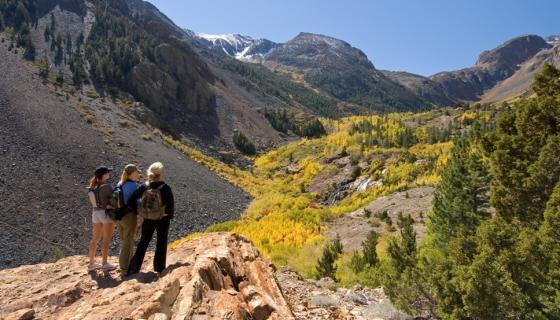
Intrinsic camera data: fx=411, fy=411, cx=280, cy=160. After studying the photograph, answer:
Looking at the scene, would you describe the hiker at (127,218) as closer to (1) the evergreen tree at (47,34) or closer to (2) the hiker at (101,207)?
(2) the hiker at (101,207)

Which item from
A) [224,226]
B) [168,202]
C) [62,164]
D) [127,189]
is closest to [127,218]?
[127,189]

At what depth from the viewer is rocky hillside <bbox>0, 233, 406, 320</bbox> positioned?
538cm

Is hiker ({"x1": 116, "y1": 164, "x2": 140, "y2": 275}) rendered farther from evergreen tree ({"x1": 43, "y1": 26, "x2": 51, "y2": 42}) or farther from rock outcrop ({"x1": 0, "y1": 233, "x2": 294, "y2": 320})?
evergreen tree ({"x1": 43, "y1": 26, "x2": 51, "y2": 42})

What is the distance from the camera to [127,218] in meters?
7.16

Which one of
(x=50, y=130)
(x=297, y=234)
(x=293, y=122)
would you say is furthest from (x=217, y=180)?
(x=293, y=122)

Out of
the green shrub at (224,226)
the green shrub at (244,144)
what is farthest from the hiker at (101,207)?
the green shrub at (244,144)

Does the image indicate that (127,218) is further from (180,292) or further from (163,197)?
(180,292)

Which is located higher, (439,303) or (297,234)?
(439,303)

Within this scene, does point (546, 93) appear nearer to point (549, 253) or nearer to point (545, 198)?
point (545, 198)

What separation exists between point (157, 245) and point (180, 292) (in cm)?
123

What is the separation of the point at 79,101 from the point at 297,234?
33.8 metres

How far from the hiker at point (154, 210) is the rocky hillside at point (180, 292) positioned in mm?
285

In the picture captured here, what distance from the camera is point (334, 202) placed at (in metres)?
41.9

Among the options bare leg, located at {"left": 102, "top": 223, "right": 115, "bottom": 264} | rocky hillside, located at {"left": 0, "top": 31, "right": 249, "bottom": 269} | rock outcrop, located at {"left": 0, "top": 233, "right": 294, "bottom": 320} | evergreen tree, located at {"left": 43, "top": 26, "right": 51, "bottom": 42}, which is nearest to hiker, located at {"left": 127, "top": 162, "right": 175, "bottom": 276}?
rock outcrop, located at {"left": 0, "top": 233, "right": 294, "bottom": 320}
